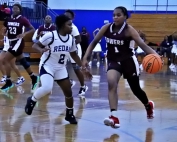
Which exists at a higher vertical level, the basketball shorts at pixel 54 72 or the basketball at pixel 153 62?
the basketball at pixel 153 62

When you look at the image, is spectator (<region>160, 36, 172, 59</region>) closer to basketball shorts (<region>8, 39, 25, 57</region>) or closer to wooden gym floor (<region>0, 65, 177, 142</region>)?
wooden gym floor (<region>0, 65, 177, 142</region>)

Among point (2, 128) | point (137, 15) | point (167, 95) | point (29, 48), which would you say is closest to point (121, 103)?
point (167, 95)

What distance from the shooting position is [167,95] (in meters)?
12.8

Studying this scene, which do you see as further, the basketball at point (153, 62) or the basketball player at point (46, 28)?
the basketball player at point (46, 28)

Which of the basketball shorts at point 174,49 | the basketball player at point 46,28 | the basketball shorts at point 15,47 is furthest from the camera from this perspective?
the basketball shorts at point 174,49

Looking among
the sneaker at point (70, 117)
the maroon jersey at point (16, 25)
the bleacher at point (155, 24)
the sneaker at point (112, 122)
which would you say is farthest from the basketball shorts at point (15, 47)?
the bleacher at point (155, 24)

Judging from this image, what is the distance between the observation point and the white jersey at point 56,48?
8430mm

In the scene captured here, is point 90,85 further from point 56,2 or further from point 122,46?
point 56,2

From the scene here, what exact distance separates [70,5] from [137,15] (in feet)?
18.5

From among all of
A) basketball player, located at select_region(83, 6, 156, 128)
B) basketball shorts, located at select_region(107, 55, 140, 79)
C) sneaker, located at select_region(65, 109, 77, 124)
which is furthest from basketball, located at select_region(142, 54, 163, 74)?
sneaker, located at select_region(65, 109, 77, 124)

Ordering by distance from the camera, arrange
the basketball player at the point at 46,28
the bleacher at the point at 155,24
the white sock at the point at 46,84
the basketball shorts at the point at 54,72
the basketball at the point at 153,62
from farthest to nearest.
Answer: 1. the bleacher at the point at 155,24
2. the basketball player at the point at 46,28
3. the basketball shorts at the point at 54,72
4. the white sock at the point at 46,84
5. the basketball at the point at 153,62

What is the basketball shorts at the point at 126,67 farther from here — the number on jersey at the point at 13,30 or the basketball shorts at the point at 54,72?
the number on jersey at the point at 13,30

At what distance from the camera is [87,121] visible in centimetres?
864

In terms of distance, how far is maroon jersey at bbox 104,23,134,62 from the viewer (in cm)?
814
